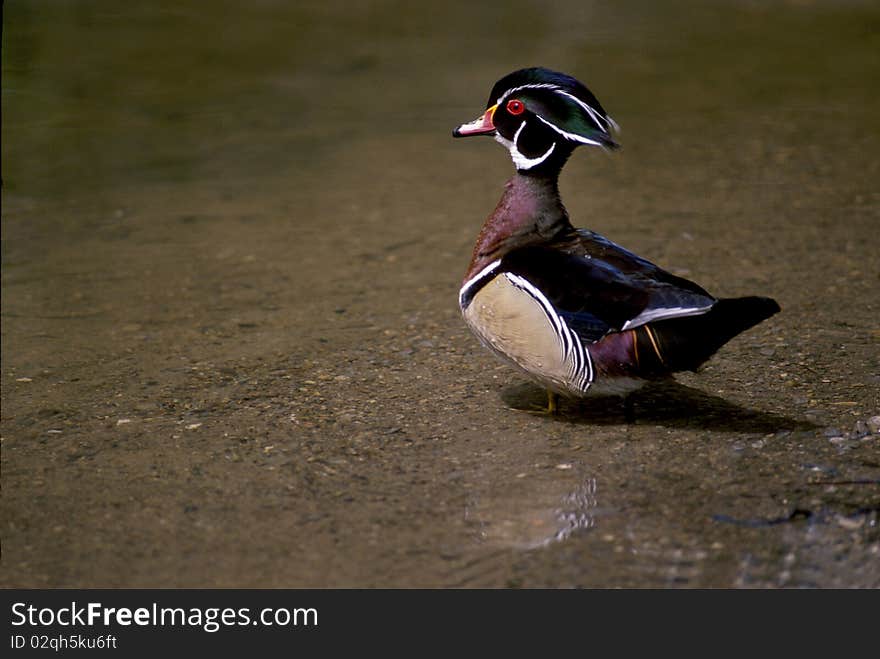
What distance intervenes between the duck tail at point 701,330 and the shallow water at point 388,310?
15.4 inches

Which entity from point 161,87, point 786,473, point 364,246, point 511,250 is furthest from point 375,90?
point 786,473

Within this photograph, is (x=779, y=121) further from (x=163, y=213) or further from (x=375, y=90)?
(x=163, y=213)

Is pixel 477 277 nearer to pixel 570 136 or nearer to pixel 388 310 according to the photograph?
pixel 570 136

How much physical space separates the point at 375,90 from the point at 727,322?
7.27 metres

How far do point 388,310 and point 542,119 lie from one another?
2028 mm

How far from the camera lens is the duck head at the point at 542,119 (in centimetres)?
444

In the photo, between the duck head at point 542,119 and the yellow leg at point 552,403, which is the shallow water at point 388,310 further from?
the duck head at point 542,119

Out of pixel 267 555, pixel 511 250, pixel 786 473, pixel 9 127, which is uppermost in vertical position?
pixel 511 250

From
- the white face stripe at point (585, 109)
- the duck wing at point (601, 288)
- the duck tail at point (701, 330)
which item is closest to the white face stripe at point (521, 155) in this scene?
the white face stripe at point (585, 109)

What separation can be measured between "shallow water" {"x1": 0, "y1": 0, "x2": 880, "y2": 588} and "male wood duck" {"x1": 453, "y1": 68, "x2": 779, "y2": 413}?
14.4 inches

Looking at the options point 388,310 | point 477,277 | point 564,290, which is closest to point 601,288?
point 564,290

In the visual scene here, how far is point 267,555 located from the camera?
387 centimetres

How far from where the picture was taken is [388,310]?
630cm

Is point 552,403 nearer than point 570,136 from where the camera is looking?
No
